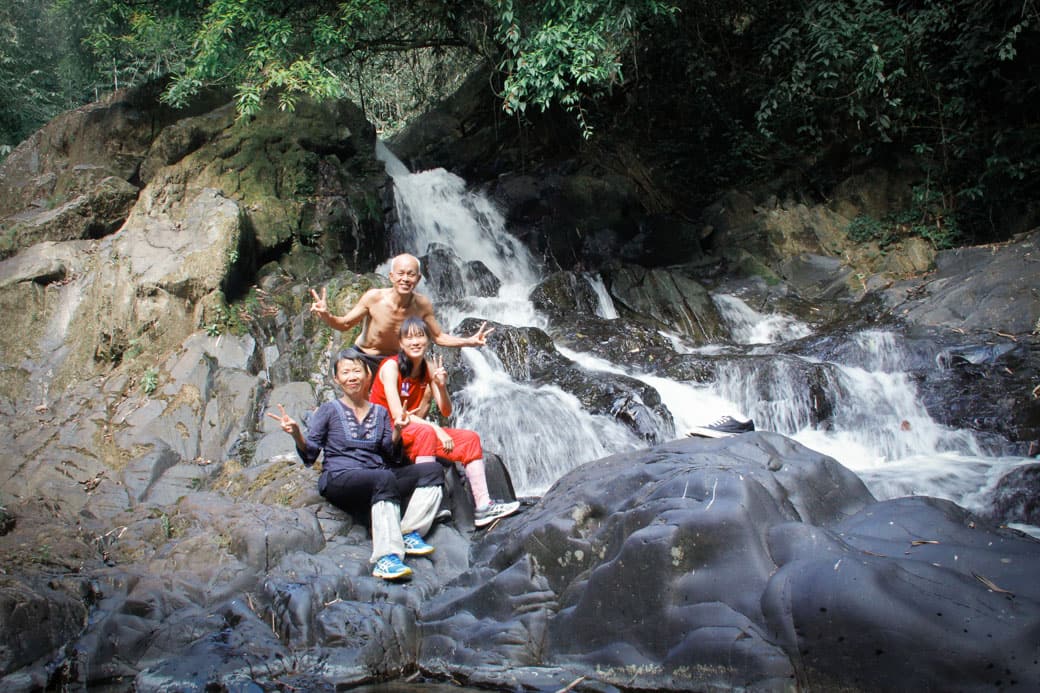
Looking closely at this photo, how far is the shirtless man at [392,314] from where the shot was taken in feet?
15.9

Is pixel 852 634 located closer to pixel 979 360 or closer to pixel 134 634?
pixel 134 634

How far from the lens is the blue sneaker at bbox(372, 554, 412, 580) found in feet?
12.7

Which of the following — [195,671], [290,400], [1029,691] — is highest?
[290,400]

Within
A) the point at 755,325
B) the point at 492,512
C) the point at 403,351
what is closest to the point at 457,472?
the point at 492,512

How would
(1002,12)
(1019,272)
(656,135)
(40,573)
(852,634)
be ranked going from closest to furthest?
1. (852,634)
2. (40,573)
3. (1019,272)
4. (1002,12)
5. (656,135)

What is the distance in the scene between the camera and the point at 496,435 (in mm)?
6668

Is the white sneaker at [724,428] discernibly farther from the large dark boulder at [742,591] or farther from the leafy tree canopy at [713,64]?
the leafy tree canopy at [713,64]

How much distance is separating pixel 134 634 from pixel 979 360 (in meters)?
7.55

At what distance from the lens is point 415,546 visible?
417cm

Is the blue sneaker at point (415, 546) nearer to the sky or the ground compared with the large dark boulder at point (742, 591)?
nearer to the sky

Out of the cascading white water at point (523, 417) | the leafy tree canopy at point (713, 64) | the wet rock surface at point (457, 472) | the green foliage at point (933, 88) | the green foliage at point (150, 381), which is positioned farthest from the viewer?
the green foliage at point (933, 88)

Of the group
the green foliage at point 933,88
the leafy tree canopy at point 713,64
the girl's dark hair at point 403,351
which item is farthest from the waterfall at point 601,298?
the girl's dark hair at point 403,351

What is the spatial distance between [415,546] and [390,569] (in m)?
0.31

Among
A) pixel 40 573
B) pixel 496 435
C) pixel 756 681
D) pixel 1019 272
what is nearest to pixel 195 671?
pixel 40 573
